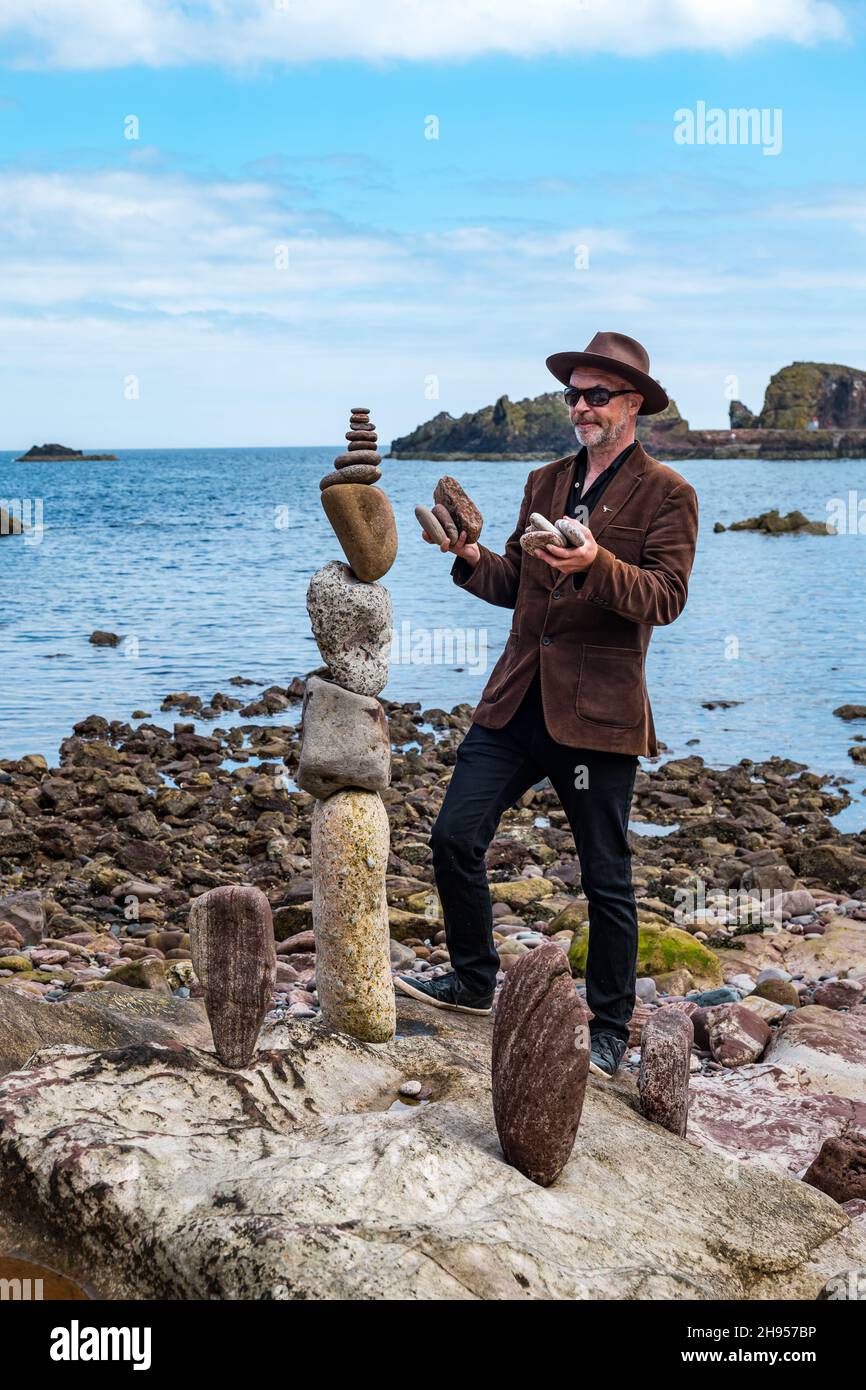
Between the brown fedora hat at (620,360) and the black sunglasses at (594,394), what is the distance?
0.07m

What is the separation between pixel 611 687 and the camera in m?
5.46

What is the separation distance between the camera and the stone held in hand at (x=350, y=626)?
18.0ft

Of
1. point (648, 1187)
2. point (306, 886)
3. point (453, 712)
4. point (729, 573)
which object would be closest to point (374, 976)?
point (648, 1187)

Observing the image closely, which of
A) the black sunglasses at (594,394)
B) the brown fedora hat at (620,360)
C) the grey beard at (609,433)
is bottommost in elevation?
the grey beard at (609,433)

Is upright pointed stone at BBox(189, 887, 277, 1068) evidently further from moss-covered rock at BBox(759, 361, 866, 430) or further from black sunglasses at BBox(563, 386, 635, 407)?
moss-covered rock at BBox(759, 361, 866, 430)

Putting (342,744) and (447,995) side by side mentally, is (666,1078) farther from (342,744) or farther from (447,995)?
(342,744)

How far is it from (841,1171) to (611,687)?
195cm

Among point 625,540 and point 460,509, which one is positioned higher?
point 460,509

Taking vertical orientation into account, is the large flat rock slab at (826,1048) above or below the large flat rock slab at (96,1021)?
below

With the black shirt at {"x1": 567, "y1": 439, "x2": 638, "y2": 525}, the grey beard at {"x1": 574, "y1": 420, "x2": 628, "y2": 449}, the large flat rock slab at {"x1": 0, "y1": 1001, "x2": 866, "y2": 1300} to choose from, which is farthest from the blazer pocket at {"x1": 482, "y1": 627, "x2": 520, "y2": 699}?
the large flat rock slab at {"x1": 0, "y1": 1001, "x2": 866, "y2": 1300}

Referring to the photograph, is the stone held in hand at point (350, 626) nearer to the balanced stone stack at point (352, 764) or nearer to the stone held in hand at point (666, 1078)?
the balanced stone stack at point (352, 764)

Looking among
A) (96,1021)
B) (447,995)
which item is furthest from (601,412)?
(96,1021)

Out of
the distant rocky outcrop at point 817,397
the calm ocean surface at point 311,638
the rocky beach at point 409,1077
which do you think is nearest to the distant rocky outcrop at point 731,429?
the distant rocky outcrop at point 817,397

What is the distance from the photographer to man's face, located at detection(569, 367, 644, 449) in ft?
18.2
